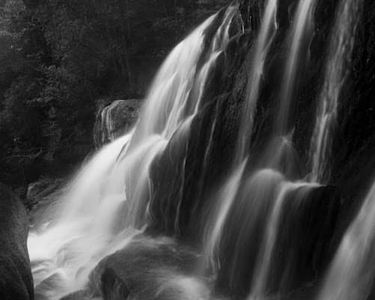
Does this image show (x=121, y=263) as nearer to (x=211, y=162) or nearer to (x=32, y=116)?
(x=211, y=162)

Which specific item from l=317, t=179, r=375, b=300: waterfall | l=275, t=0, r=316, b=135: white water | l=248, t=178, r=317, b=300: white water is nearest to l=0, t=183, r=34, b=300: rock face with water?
l=248, t=178, r=317, b=300: white water

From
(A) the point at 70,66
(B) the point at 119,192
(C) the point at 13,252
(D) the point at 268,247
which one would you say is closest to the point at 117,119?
(B) the point at 119,192

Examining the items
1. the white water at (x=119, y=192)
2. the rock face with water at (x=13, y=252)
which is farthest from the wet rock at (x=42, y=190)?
the rock face with water at (x=13, y=252)

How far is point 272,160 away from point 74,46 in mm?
13263

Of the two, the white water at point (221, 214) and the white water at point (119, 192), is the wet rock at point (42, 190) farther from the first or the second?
the white water at point (221, 214)

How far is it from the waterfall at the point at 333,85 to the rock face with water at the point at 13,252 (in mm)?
4446

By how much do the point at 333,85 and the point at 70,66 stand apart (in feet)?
48.1

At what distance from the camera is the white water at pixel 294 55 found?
9078 millimetres

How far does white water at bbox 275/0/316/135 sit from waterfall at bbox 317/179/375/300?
8.21 feet

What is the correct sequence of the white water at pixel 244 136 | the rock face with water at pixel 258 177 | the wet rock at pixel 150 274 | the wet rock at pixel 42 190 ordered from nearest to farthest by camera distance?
the rock face with water at pixel 258 177 < the wet rock at pixel 150 274 < the white water at pixel 244 136 < the wet rock at pixel 42 190

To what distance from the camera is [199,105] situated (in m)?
11.6

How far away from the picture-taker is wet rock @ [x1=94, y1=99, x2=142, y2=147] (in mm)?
17250

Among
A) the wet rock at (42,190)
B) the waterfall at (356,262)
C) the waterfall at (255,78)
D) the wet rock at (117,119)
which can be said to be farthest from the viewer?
the wet rock at (42,190)

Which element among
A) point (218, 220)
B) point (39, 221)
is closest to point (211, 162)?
point (218, 220)
